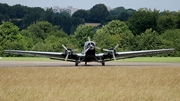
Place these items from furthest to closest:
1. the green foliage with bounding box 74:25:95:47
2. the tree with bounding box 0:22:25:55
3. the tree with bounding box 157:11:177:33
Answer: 1. the tree with bounding box 157:11:177:33
2. the green foliage with bounding box 74:25:95:47
3. the tree with bounding box 0:22:25:55

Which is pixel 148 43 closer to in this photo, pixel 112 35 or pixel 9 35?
pixel 9 35

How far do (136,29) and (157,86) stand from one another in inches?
5554

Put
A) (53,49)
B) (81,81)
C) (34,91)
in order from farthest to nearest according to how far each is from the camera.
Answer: (53,49), (81,81), (34,91)

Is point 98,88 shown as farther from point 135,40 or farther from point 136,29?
point 136,29

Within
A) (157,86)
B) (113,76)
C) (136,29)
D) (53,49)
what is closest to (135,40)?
(53,49)

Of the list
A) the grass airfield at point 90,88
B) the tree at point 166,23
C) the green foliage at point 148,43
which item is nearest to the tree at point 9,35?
the green foliage at point 148,43

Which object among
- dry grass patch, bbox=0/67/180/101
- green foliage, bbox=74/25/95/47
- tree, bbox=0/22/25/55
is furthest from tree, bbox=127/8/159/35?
dry grass patch, bbox=0/67/180/101

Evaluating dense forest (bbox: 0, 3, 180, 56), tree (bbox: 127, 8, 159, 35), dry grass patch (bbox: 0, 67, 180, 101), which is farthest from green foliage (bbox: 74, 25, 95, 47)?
dry grass patch (bbox: 0, 67, 180, 101)

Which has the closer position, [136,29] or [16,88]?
[16,88]

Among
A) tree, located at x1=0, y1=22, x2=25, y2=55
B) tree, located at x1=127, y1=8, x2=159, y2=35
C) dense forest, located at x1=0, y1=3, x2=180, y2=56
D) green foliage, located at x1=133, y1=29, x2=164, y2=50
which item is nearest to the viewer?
green foliage, located at x1=133, y1=29, x2=164, y2=50

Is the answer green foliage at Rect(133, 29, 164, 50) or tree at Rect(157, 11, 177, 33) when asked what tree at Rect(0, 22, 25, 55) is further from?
tree at Rect(157, 11, 177, 33)

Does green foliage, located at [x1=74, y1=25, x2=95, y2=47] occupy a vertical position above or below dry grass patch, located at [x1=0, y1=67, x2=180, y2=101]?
below

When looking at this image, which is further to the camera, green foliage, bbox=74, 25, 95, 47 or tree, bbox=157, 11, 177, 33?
tree, bbox=157, 11, 177, 33

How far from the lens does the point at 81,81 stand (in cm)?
3334
